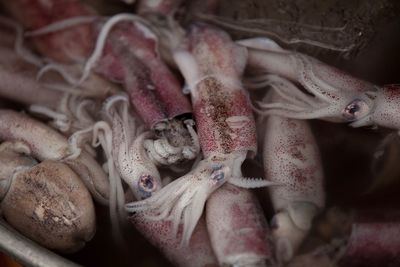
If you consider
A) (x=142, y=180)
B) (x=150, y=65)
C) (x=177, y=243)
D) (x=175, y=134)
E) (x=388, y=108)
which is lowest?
(x=177, y=243)

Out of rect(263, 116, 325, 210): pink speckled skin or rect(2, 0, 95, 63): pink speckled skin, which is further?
rect(2, 0, 95, 63): pink speckled skin

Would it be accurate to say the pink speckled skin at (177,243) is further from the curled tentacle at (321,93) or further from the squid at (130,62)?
the curled tentacle at (321,93)

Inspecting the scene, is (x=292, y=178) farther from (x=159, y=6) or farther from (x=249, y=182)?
(x=159, y=6)

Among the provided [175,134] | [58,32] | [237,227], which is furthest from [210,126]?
[58,32]

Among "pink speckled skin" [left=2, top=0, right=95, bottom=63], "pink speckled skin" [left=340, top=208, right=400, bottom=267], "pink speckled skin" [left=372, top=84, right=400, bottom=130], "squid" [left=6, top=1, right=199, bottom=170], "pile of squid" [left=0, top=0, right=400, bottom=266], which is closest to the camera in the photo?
"pink speckled skin" [left=340, top=208, right=400, bottom=267]

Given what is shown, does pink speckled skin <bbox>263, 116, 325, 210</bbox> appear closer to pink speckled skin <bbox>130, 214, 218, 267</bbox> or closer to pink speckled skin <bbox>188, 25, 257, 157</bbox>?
pink speckled skin <bbox>188, 25, 257, 157</bbox>

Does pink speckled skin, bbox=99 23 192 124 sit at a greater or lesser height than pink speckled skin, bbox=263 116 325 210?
greater

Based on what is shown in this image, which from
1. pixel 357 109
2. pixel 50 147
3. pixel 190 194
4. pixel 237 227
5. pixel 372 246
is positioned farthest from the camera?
pixel 50 147

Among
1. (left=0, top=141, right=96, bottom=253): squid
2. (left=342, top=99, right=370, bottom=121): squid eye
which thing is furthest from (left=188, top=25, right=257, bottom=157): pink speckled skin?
(left=0, top=141, right=96, bottom=253): squid
